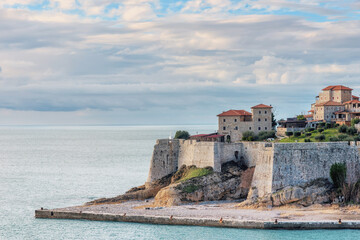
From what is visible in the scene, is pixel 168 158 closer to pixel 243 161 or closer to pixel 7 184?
pixel 243 161

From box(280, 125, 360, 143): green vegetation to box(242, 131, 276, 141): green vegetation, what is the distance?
7.01 feet

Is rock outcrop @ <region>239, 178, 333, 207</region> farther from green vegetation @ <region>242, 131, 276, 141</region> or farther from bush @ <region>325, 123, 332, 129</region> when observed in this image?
bush @ <region>325, 123, 332, 129</region>

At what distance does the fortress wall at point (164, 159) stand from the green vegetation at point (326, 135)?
39.2ft

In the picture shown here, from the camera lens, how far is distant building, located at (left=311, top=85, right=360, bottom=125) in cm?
7560

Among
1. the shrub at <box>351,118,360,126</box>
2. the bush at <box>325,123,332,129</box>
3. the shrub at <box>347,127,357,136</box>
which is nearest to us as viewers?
the shrub at <box>347,127,357,136</box>

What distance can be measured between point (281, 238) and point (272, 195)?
7563mm

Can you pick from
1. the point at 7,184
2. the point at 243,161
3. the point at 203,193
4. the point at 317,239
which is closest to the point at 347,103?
the point at 243,161

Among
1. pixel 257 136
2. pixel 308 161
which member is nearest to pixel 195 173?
pixel 308 161

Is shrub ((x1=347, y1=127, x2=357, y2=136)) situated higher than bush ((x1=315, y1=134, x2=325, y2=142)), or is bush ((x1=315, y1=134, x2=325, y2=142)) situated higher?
shrub ((x1=347, y1=127, x2=357, y2=136))

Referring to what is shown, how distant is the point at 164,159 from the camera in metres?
62.0

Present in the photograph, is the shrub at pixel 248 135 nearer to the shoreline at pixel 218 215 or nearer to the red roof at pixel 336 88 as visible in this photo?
the shoreline at pixel 218 215

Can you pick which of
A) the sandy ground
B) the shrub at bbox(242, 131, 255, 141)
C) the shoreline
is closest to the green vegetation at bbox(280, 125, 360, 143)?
the shrub at bbox(242, 131, 255, 141)

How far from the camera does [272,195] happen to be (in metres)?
51.9

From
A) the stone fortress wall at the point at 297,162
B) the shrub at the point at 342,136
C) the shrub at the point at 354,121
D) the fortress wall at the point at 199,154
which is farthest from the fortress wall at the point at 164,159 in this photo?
the shrub at the point at 354,121
